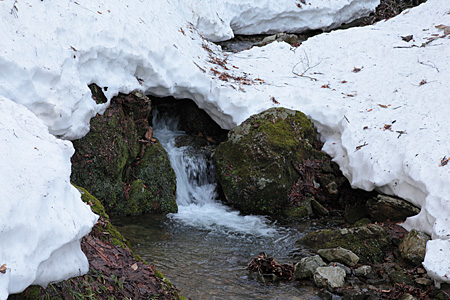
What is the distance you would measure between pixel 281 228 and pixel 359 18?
38.5ft

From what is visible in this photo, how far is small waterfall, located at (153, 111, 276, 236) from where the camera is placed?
7.60 metres

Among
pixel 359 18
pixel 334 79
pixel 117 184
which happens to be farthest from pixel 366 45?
pixel 117 184

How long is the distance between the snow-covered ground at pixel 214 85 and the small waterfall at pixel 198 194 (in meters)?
1.09

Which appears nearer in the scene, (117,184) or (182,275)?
(182,275)

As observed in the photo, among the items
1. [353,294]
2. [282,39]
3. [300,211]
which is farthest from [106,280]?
[282,39]

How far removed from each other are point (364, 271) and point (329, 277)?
668 millimetres

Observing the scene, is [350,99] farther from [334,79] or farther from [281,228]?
[281,228]

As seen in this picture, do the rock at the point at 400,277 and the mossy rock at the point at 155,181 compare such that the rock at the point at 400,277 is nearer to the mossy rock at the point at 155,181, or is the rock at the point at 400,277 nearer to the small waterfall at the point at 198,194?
the small waterfall at the point at 198,194

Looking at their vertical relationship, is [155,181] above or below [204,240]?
above

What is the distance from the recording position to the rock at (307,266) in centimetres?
571

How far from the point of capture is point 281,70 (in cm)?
1081

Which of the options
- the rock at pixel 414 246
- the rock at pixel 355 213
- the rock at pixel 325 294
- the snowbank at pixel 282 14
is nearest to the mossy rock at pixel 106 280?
the rock at pixel 325 294

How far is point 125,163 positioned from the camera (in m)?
7.56

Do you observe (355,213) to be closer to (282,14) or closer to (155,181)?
(155,181)
